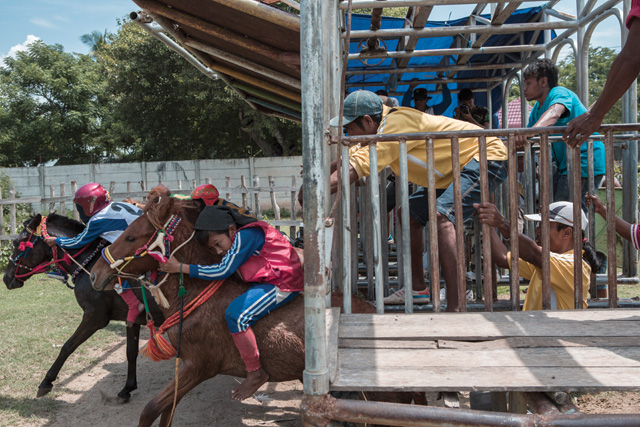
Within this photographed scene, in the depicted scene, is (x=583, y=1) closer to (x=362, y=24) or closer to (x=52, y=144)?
(x=362, y=24)

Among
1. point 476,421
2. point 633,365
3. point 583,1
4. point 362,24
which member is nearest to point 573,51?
point 583,1

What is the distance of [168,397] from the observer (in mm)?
3680

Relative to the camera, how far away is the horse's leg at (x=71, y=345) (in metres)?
5.12

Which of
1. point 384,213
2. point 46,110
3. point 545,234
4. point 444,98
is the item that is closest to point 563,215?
point 545,234

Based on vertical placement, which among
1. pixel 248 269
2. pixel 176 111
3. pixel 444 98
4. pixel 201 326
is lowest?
pixel 201 326

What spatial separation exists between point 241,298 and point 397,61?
482 centimetres

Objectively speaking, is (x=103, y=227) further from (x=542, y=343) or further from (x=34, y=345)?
(x=542, y=343)

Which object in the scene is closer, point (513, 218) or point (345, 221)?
point (345, 221)

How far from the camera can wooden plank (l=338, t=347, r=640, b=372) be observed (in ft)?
7.53

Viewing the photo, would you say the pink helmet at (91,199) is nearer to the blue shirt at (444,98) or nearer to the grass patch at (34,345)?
the grass patch at (34,345)

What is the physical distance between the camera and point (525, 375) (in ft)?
7.15

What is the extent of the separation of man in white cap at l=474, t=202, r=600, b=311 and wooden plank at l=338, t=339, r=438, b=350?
3.34ft

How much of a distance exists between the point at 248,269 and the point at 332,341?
140 cm

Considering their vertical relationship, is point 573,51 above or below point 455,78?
below
